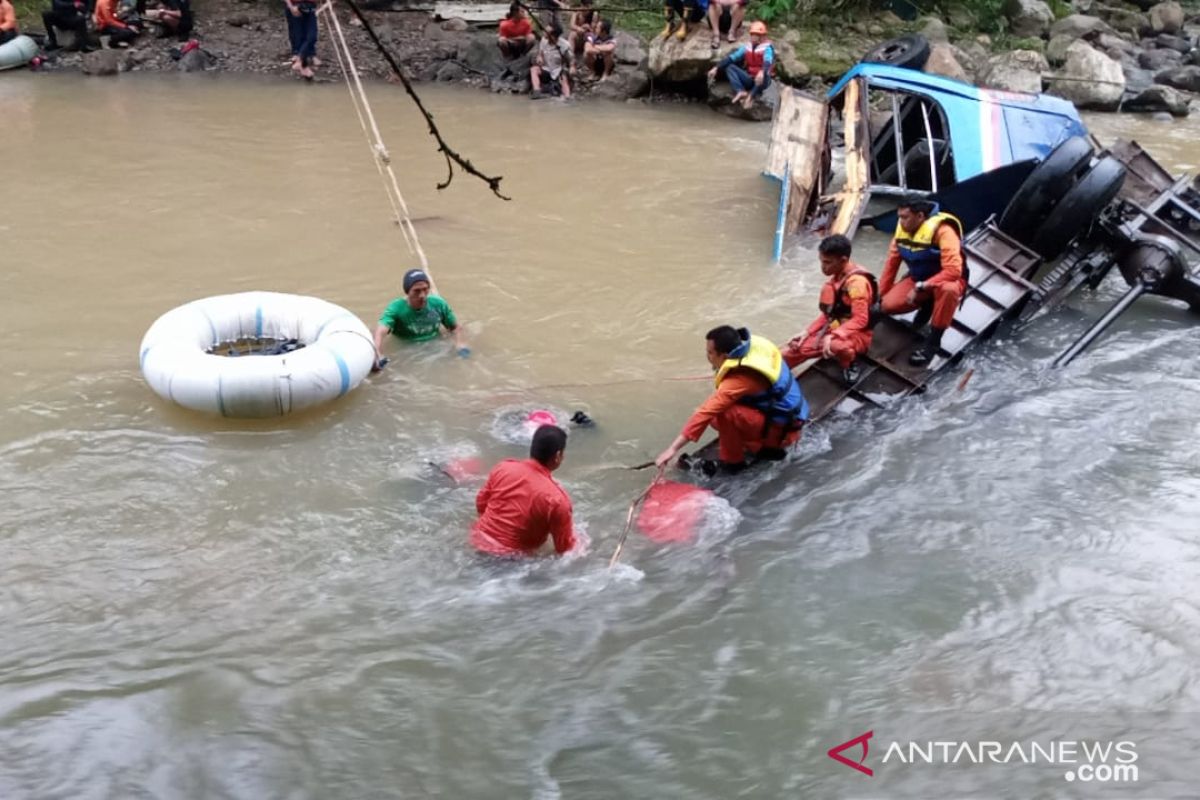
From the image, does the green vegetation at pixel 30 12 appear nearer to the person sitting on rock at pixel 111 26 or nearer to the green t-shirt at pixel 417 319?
the person sitting on rock at pixel 111 26

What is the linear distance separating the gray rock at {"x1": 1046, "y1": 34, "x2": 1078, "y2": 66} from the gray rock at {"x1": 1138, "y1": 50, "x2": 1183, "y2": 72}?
136 cm

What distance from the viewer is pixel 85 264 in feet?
29.7

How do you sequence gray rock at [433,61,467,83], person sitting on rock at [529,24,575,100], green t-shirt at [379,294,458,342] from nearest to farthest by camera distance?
green t-shirt at [379,294,458,342], person sitting on rock at [529,24,575,100], gray rock at [433,61,467,83]

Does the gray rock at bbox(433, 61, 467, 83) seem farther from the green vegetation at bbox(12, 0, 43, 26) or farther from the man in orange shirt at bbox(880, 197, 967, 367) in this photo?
the man in orange shirt at bbox(880, 197, 967, 367)

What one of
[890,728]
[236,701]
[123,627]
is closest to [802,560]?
[890,728]

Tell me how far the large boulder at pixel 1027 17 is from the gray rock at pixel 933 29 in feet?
5.77

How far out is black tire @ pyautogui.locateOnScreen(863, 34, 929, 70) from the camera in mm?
11616

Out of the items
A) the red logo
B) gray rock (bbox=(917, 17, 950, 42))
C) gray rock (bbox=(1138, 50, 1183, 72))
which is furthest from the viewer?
gray rock (bbox=(1138, 50, 1183, 72))

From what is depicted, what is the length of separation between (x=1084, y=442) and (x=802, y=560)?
2.50 meters

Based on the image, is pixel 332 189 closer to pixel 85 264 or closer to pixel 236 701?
pixel 85 264

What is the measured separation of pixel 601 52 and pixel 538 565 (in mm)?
11971

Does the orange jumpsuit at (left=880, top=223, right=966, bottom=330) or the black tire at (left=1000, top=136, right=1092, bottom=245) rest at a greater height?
the black tire at (left=1000, top=136, right=1092, bottom=245)

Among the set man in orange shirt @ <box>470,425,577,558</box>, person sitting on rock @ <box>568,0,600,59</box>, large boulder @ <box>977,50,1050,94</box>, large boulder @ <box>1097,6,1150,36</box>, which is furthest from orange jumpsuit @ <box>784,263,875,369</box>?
large boulder @ <box>1097,6,1150,36</box>

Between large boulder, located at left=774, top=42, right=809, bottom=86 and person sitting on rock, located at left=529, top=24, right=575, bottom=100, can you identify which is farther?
large boulder, located at left=774, top=42, right=809, bottom=86
